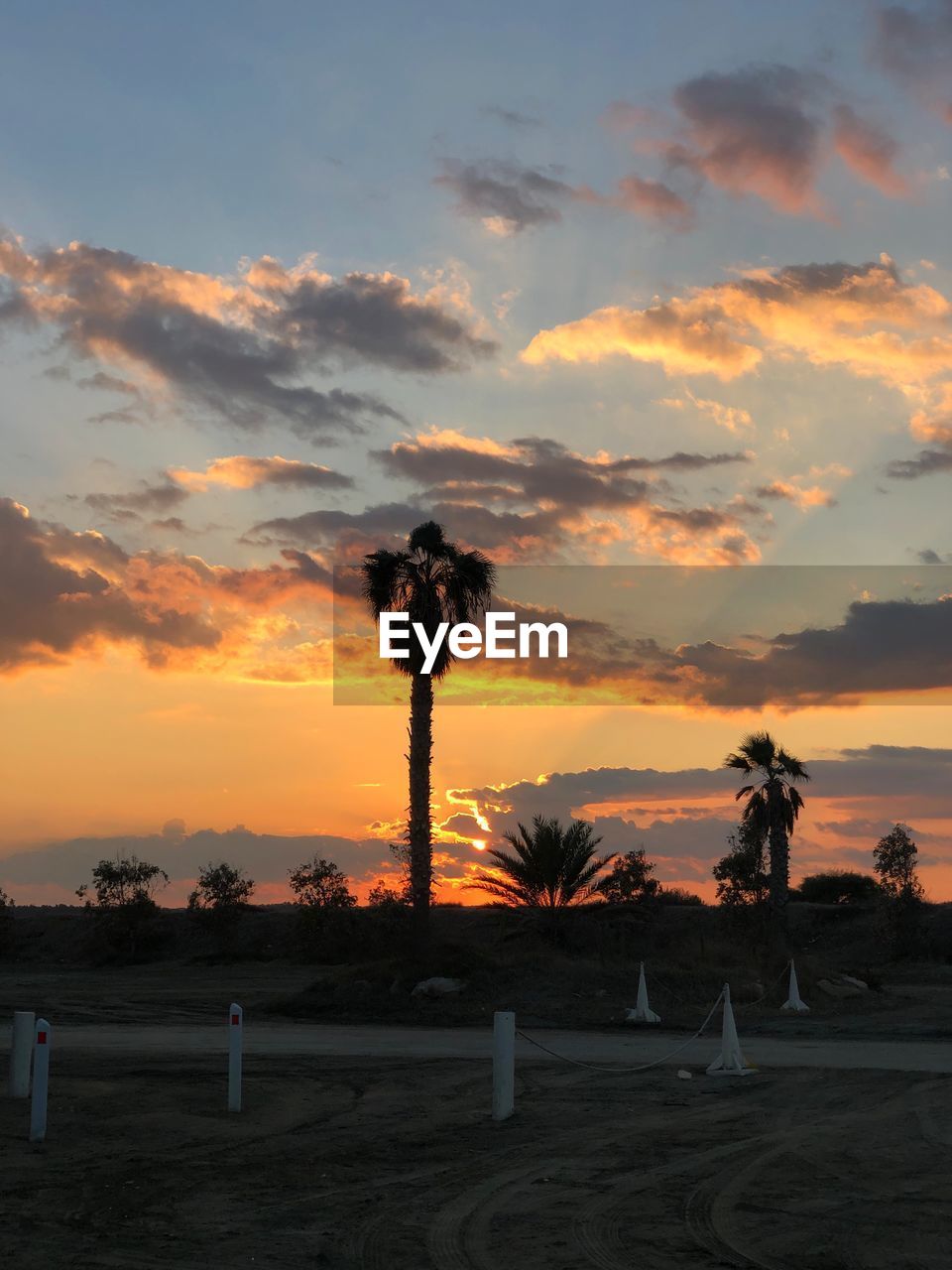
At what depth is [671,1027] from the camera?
86.9ft

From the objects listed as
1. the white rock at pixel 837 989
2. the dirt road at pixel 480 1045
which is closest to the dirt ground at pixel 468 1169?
the dirt road at pixel 480 1045

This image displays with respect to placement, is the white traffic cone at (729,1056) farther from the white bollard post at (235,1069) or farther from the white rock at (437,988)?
the white rock at (437,988)

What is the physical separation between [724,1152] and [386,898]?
35.1 m

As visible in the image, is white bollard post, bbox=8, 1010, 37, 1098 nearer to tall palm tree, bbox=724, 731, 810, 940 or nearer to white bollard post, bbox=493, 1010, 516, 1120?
white bollard post, bbox=493, 1010, 516, 1120

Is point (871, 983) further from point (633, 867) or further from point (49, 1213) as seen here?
point (49, 1213)

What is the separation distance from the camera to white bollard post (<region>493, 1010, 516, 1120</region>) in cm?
1418

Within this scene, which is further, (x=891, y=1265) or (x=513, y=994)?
(x=513, y=994)

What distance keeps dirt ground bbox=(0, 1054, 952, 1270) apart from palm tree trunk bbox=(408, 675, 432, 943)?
14605 millimetres

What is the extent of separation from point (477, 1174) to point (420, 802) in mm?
21533

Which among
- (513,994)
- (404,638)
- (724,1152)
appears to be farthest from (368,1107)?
(404,638)

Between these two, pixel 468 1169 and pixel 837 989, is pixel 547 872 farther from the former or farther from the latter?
pixel 468 1169

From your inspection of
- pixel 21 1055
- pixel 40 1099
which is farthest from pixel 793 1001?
pixel 40 1099

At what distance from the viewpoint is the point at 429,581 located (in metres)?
34.7

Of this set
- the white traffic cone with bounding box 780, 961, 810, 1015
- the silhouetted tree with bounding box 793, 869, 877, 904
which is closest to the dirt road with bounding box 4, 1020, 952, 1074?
the white traffic cone with bounding box 780, 961, 810, 1015
